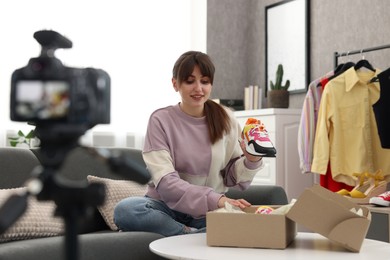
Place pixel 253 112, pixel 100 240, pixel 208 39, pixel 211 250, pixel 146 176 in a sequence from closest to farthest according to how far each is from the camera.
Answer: pixel 146 176, pixel 211 250, pixel 100 240, pixel 253 112, pixel 208 39

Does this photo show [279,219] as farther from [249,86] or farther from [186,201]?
[249,86]

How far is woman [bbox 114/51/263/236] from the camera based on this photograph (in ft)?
6.86

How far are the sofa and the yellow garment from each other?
1.15 meters

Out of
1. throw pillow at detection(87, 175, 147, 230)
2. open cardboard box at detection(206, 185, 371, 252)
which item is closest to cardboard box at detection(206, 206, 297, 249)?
open cardboard box at detection(206, 185, 371, 252)

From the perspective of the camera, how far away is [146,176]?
1.83 feet

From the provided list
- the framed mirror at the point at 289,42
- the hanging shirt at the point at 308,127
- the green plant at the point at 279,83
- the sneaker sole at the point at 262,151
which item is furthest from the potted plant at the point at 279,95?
the sneaker sole at the point at 262,151

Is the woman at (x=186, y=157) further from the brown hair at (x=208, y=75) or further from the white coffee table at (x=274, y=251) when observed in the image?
the white coffee table at (x=274, y=251)

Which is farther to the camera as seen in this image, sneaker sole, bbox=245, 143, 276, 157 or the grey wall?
the grey wall

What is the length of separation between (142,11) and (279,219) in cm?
335

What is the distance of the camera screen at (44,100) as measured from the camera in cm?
51

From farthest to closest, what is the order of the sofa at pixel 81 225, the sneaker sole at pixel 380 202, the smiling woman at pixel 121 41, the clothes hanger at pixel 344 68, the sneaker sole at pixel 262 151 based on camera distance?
the smiling woman at pixel 121 41 → the clothes hanger at pixel 344 68 → the sneaker sole at pixel 380 202 → the sneaker sole at pixel 262 151 → the sofa at pixel 81 225

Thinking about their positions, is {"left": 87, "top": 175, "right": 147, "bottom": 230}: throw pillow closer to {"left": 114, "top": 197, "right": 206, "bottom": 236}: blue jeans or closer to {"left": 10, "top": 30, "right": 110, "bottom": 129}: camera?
{"left": 114, "top": 197, "right": 206, "bottom": 236}: blue jeans

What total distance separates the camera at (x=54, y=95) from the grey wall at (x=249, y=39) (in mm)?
3830

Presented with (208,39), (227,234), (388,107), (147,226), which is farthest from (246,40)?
(227,234)
